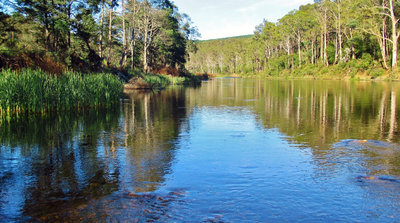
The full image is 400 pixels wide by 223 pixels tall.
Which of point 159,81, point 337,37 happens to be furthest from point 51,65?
point 337,37

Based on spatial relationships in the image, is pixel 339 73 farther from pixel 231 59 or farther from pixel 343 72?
pixel 231 59

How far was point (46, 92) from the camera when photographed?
598 inches

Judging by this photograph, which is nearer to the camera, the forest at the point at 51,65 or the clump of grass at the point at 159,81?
the forest at the point at 51,65

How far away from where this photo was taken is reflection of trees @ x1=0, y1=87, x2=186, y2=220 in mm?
5730

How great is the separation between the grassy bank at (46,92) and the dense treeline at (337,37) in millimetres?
45460

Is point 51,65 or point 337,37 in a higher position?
point 337,37

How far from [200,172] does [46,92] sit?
10966 mm

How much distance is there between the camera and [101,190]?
5.87 metres

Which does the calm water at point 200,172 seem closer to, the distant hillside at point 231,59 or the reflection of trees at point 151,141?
the reflection of trees at point 151,141

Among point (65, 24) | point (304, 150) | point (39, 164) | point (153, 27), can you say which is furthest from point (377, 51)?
point (39, 164)

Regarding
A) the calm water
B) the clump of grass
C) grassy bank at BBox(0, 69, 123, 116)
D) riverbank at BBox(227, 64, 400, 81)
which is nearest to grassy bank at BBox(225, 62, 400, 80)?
riverbank at BBox(227, 64, 400, 81)

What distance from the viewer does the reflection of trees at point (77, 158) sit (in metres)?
5.73

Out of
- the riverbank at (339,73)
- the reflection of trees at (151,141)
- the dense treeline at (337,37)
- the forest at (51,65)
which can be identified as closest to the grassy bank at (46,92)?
the forest at (51,65)

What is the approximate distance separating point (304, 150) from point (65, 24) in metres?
21.1
